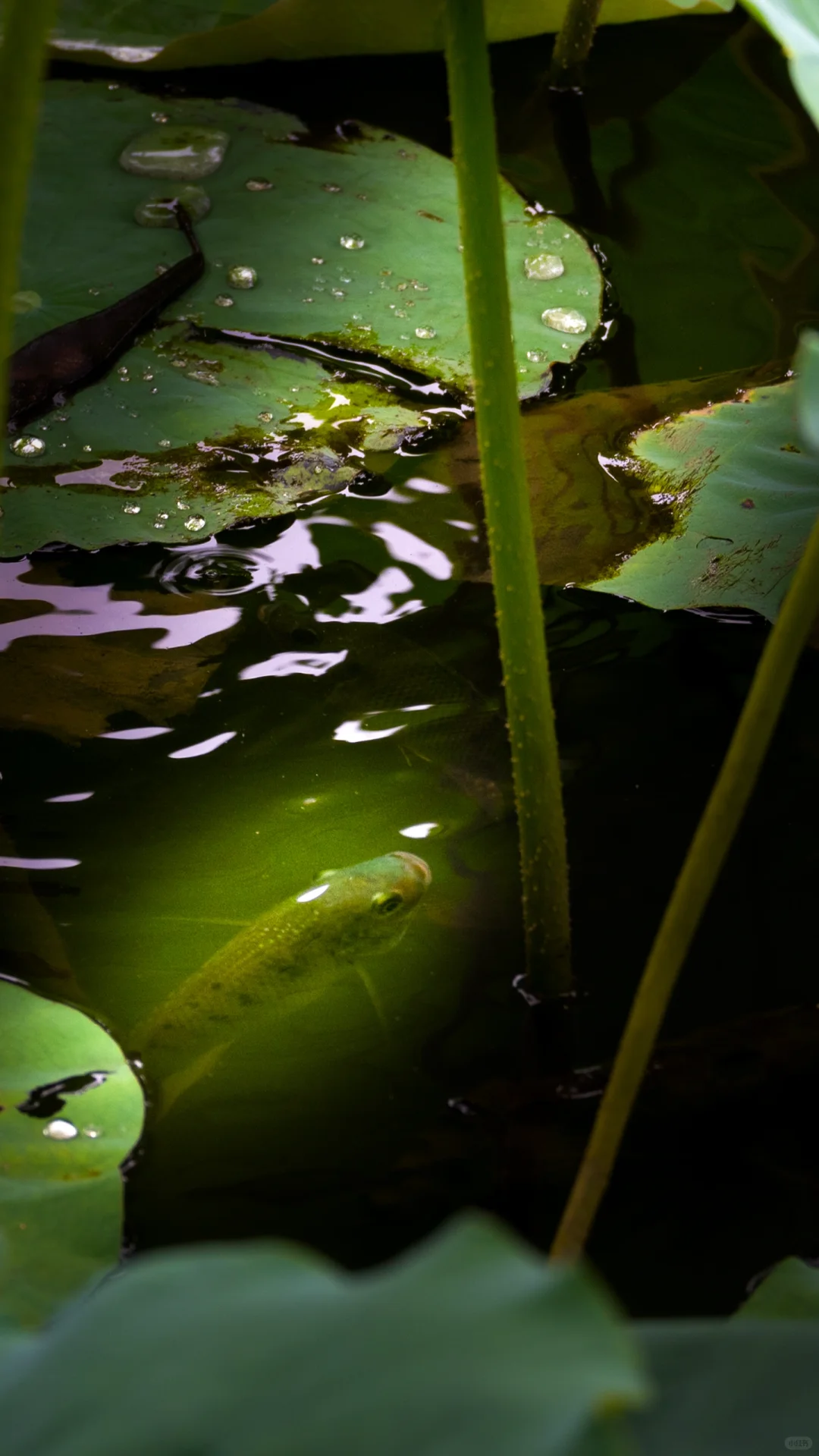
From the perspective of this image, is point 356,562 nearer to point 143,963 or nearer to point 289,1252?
point 143,963

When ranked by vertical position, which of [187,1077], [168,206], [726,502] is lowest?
[187,1077]

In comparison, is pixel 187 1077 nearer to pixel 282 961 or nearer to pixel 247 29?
pixel 282 961

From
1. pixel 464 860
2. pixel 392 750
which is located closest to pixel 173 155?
pixel 392 750

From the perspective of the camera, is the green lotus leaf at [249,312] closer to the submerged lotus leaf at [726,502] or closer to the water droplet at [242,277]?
the water droplet at [242,277]

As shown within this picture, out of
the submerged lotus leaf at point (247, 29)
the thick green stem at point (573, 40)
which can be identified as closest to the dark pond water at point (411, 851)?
the thick green stem at point (573, 40)

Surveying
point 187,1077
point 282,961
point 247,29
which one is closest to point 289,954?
point 282,961

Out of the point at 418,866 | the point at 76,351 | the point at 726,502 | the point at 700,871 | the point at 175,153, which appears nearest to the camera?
the point at 700,871
